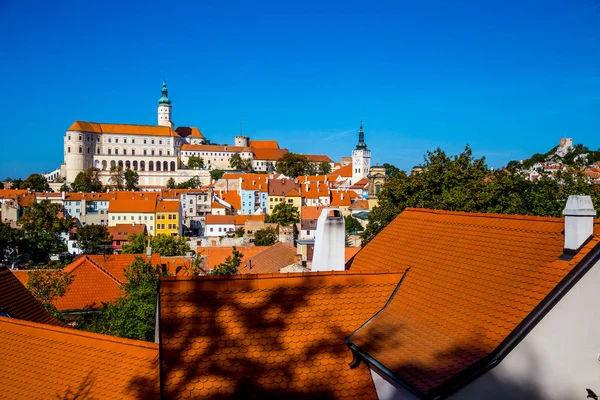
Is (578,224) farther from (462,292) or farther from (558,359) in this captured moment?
(462,292)

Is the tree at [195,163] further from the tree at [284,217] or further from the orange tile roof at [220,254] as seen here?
the orange tile roof at [220,254]

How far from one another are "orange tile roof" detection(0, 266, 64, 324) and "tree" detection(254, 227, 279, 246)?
1887 inches

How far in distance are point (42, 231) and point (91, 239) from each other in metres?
8.34

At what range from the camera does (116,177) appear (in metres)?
135

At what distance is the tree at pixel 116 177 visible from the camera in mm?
128925

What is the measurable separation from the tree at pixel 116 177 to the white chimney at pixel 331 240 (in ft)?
419

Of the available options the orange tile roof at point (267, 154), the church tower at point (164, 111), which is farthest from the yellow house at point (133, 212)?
the church tower at point (164, 111)

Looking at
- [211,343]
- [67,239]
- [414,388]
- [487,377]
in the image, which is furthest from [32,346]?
[67,239]

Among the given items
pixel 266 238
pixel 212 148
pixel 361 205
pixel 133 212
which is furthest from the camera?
pixel 212 148

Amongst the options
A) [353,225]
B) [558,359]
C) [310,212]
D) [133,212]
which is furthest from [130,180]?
[558,359]

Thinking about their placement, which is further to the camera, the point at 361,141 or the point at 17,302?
the point at 361,141

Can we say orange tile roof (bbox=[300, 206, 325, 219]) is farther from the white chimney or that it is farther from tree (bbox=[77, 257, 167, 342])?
the white chimney

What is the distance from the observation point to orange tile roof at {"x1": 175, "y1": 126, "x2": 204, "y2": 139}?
180625 mm

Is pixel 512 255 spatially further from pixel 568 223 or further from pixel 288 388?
pixel 288 388
